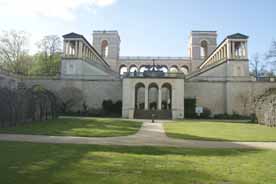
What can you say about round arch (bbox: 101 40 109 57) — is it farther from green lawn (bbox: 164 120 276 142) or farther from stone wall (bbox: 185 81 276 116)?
green lawn (bbox: 164 120 276 142)

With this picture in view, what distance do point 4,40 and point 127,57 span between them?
112 ft

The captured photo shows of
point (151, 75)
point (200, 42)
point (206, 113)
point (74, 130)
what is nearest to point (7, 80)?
point (151, 75)

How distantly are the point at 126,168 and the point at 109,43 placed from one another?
69789mm

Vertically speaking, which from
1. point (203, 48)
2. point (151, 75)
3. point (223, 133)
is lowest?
point (223, 133)

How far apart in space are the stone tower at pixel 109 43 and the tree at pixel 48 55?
19718 millimetres

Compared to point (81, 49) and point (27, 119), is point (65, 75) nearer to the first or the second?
point (81, 49)

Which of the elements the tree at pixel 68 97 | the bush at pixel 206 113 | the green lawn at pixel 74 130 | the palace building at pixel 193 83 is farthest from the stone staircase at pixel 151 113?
the green lawn at pixel 74 130

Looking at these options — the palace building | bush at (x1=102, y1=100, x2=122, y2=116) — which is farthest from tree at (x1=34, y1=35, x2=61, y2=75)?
bush at (x1=102, y1=100, x2=122, y2=116)

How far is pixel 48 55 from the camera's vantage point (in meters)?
56.2

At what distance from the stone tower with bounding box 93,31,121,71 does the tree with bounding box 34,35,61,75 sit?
64.7ft

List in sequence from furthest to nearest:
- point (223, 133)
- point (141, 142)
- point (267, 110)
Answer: point (267, 110)
point (223, 133)
point (141, 142)

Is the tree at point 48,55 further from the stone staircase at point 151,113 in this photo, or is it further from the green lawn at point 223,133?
the green lawn at point 223,133

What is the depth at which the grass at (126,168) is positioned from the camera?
5730mm

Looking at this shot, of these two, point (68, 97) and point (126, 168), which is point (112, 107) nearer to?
point (68, 97)
